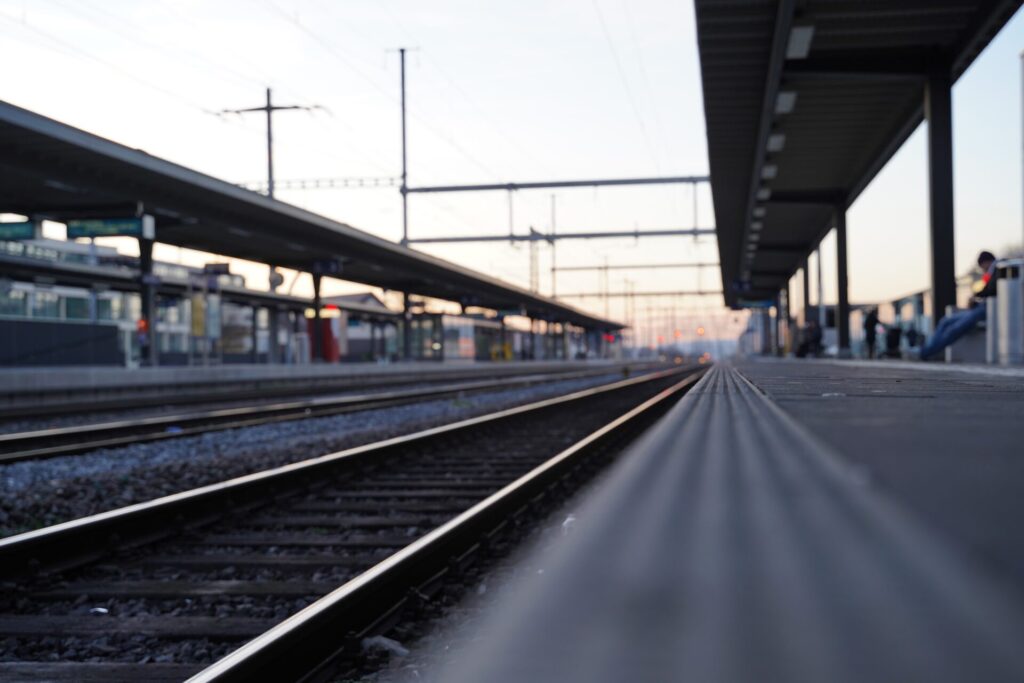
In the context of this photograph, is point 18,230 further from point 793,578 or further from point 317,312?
point 793,578

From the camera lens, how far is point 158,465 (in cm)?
995

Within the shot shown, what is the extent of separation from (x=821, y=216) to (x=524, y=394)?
510 inches

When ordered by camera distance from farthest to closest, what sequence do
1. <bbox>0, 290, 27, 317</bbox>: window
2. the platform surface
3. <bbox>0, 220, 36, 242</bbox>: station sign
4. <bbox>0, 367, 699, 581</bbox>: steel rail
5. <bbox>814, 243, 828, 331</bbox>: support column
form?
1. <bbox>0, 290, 27, 317</bbox>: window
2. <bbox>814, 243, 828, 331</bbox>: support column
3. <bbox>0, 220, 36, 242</bbox>: station sign
4. <bbox>0, 367, 699, 581</bbox>: steel rail
5. the platform surface

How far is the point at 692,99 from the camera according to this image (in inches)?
1026

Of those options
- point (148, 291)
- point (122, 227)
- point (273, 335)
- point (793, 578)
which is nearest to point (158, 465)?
point (793, 578)

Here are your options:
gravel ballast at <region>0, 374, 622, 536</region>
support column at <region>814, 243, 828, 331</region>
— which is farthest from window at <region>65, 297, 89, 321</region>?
gravel ballast at <region>0, 374, 622, 536</region>

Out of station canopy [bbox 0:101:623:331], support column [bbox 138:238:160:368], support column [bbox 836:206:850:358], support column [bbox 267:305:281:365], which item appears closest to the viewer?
station canopy [bbox 0:101:623:331]

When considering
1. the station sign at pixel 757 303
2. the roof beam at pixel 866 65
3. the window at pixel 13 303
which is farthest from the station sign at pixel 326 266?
the station sign at pixel 757 303

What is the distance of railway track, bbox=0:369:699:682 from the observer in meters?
3.66

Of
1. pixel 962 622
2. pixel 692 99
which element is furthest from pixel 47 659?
pixel 692 99

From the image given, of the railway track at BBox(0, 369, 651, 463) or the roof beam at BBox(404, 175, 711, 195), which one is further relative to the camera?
the roof beam at BBox(404, 175, 711, 195)

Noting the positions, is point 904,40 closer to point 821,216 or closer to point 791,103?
point 791,103

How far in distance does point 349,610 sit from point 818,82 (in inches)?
585

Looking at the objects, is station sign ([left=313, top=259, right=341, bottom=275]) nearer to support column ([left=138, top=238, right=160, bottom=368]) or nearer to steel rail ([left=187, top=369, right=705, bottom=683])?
support column ([left=138, top=238, right=160, bottom=368])
